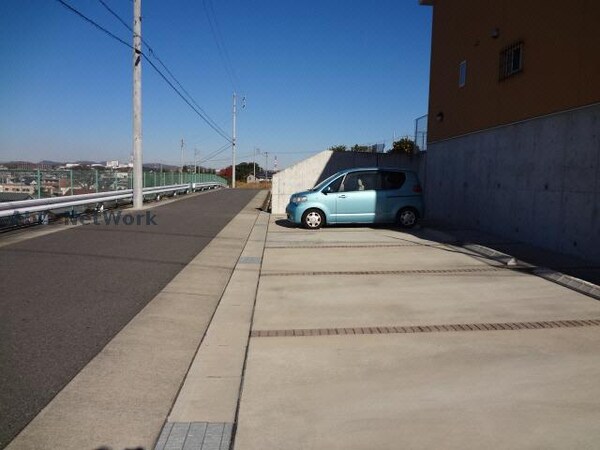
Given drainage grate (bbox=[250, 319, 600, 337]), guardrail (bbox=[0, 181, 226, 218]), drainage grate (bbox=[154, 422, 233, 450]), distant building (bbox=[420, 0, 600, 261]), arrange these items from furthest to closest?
guardrail (bbox=[0, 181, 226, 218]) → distant building (bbox=[420, 0, 600, 261]) → drainage grate (bbox=[250, 319, 600, 337]) → drainage grate (bbox=[154, 422, 233, 450])

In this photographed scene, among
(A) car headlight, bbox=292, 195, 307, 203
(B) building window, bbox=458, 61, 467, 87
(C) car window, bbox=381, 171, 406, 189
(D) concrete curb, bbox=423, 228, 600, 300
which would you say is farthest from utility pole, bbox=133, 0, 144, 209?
(D) concrete curb, bbox=423, 228, 600, 300

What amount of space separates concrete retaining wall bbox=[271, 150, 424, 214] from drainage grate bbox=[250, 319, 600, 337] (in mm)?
14678

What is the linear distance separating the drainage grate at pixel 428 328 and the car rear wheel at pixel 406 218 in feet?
29.6

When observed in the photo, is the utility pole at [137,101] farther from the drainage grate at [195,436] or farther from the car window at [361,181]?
the drainage grate at [195,436]

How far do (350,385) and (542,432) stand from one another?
4.23ft

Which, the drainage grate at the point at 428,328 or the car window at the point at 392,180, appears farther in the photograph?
the car window at the point at 392,180

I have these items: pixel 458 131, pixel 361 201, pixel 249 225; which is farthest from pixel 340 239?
pixel 458 131

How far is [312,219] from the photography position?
46.8 feet

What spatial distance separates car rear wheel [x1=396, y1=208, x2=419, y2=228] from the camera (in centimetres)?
1423

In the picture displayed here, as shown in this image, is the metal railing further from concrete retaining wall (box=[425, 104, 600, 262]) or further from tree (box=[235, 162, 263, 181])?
tree (box=[235, 162, 263, 181])

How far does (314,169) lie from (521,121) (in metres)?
9.50

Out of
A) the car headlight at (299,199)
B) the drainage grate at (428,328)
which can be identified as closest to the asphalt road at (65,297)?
the drainage grate at (428,328)

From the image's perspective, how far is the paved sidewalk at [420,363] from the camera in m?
3.14

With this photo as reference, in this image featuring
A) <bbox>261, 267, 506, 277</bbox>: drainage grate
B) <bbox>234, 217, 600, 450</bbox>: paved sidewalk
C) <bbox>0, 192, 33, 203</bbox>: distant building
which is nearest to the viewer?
<bbox>234, 217, 600, 450</bbox>: paved sidewalk
